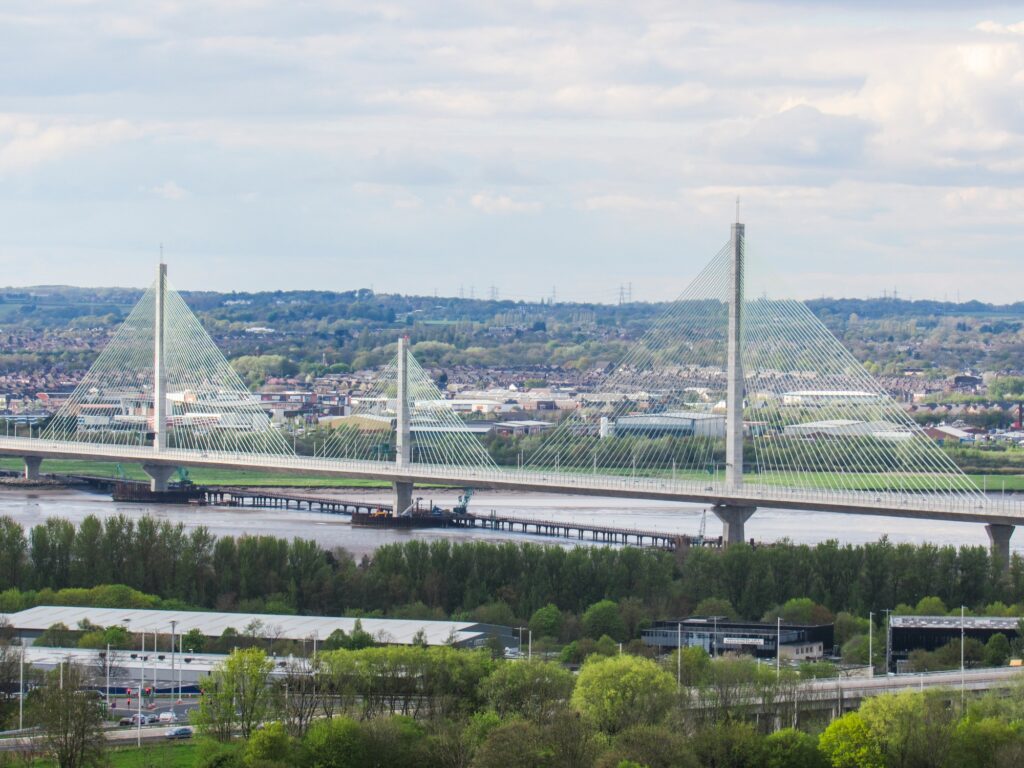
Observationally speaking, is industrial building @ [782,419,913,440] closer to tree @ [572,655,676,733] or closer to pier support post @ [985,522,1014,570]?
pier support post @ [985,522,1014,570]

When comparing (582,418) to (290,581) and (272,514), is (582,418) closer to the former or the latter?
(272,514)

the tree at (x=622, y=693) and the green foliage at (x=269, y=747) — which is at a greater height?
the tree at (x=622, y=693)

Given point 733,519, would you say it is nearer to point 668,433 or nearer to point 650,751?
point 668,433

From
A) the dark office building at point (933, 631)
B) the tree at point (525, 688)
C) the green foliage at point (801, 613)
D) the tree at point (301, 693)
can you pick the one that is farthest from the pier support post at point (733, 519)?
the tree at point (525, 688)

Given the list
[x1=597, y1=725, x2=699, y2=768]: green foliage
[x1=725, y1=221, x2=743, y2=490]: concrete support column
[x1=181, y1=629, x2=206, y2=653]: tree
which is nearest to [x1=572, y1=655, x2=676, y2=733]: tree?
[x1=597, y1=725, x2=699, y2=768]: green foliage

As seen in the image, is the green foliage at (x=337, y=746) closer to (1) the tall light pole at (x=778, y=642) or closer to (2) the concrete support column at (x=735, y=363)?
(1) the tall light pole at (x=778, y=642)

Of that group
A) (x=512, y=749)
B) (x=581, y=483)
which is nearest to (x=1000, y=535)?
(x=581, y=483)
